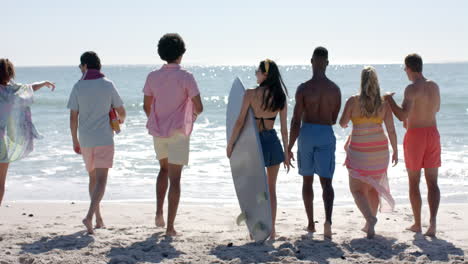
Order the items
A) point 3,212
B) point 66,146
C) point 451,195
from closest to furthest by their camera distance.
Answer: point 3,212
point 451,195
point 66,146

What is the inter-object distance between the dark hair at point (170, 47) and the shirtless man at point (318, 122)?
1.00 meters

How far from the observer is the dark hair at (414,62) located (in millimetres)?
5219

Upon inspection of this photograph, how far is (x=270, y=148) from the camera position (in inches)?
197

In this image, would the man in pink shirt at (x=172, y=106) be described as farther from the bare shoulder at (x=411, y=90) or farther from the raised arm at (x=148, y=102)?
the bare shoulder at (x=411, y=90)

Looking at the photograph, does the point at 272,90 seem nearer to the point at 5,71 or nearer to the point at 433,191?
the point at 433,191

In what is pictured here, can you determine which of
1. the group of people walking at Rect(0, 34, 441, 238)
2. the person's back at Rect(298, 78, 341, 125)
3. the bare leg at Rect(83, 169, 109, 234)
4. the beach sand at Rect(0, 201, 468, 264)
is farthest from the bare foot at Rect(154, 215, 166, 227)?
the person's back at Rect(298, 78, 341, 125)

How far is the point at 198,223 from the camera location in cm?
617

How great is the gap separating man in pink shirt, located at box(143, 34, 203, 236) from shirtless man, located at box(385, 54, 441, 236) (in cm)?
158

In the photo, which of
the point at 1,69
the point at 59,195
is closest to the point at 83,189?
the point at 59,195

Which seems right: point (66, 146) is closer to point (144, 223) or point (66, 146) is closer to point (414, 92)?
point (144, 223)

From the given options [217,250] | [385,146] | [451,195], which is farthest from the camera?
[451,195]

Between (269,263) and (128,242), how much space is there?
47.2 inches

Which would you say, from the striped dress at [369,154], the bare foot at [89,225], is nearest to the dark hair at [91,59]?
the bare foot at [89,225]

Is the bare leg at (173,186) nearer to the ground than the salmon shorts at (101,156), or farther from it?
nearer to the ground
